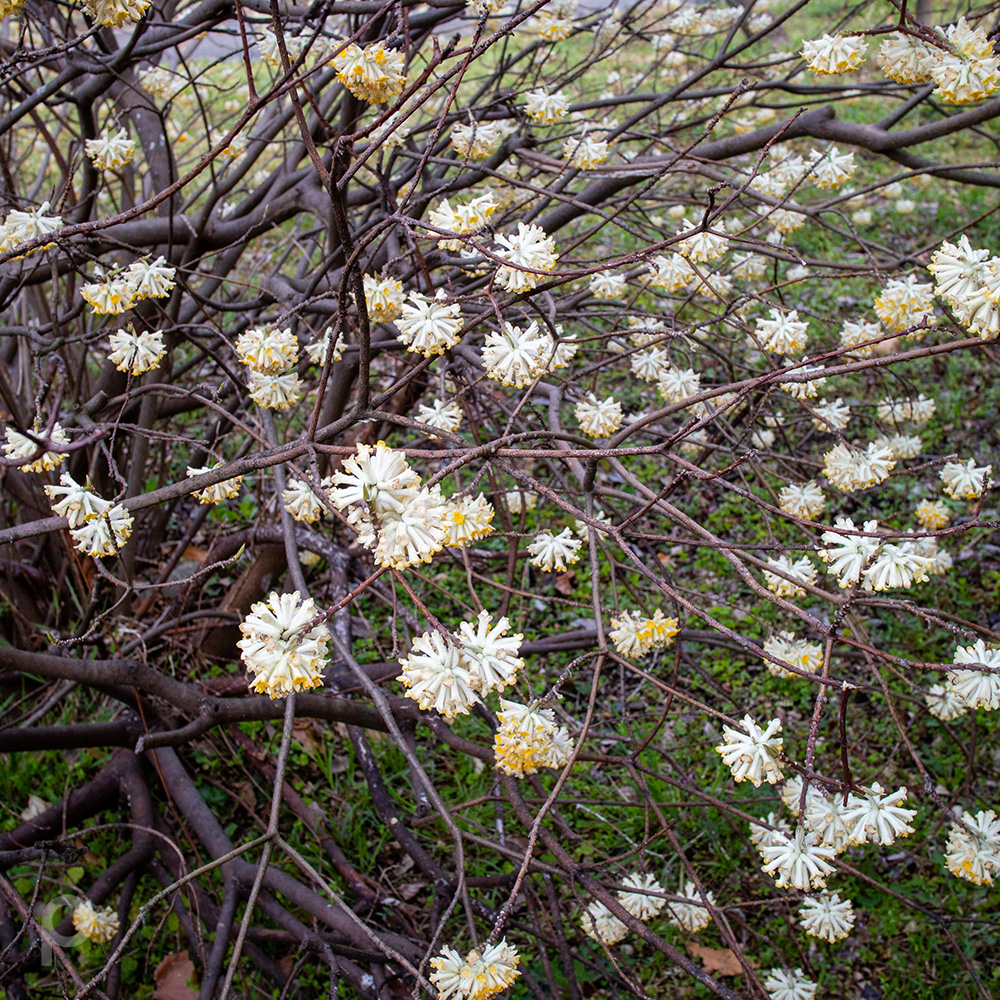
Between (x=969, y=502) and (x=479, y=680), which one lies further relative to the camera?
(x=969, y=502)

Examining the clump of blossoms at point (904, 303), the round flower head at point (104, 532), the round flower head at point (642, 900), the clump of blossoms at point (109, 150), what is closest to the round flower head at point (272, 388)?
the round flower head at point (104, 532)

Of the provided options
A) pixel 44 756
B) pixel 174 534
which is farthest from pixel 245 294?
pixel 44 756

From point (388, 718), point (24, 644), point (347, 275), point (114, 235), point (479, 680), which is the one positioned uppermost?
point (114, 235)

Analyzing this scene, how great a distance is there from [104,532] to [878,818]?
5.21 feet

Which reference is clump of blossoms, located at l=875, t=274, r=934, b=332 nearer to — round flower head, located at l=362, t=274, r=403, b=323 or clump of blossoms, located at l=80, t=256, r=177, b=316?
round flower head, located at l=362, t=274, r=403, b=323

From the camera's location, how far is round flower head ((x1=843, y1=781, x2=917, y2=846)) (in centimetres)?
148

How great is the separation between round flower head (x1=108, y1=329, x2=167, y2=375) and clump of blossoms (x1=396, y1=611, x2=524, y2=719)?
1.21 meters

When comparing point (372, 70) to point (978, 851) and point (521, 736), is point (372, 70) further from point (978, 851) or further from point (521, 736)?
point (978, 851)

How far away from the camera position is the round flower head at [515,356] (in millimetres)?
1632

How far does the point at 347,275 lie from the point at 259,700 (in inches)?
61.3

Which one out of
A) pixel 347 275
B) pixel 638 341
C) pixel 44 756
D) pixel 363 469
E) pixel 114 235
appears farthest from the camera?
pixel 44 756

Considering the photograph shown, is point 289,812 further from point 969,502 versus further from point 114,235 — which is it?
point 969,502

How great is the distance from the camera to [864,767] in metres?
3.36

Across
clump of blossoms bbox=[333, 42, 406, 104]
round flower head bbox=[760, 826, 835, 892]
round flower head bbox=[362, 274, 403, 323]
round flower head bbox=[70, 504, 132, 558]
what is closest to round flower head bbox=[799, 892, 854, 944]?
round flower head bbox=[760, 826, 835, 892]
